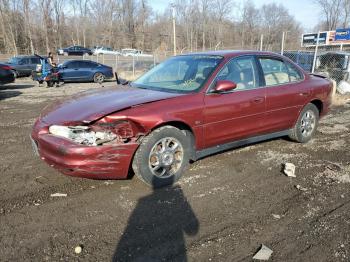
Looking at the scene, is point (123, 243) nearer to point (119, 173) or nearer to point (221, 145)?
point (119, 173)

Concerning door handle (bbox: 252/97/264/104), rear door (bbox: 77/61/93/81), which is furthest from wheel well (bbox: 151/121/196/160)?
rear door (bbox: 77/61/93/81)

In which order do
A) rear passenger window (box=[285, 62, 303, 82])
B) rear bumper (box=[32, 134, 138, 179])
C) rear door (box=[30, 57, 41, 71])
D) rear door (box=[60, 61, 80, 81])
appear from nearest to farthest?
rear bumper (box=[32, 134, 138, 179]), rear passenger window (box=[285, 62, 303, 82]), rear door (box=[60, 61, 80, 81]), rear door (box=[30, 57, 41, 71])

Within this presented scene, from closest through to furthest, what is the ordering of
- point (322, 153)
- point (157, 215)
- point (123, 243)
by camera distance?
point (123, 243)
point (157, 215)
point (322, 153)

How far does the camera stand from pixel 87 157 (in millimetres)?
3844

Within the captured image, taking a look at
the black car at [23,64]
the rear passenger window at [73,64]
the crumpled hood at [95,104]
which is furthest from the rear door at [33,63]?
the crumpled hood at [95,104]

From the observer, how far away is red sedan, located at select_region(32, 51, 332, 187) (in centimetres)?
394

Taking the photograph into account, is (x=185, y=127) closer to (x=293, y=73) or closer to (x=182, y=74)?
(x=182, y=74)

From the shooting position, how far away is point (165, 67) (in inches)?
223

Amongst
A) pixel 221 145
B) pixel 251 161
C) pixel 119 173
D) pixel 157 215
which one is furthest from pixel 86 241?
pixel 251 161

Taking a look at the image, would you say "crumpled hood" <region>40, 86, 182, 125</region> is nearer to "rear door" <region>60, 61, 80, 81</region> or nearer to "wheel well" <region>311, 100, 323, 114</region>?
"wheel well" <region>311, 100, 323, 114</region>

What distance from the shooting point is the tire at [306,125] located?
619cm

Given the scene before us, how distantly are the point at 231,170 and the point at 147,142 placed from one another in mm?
1524

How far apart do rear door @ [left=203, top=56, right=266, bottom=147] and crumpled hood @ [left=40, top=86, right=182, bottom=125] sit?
2.07ft

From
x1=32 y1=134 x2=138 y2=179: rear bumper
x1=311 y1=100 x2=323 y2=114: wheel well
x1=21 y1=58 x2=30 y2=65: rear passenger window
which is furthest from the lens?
x1=21 y1=58 x2=30 y2=65: rear passenger window
